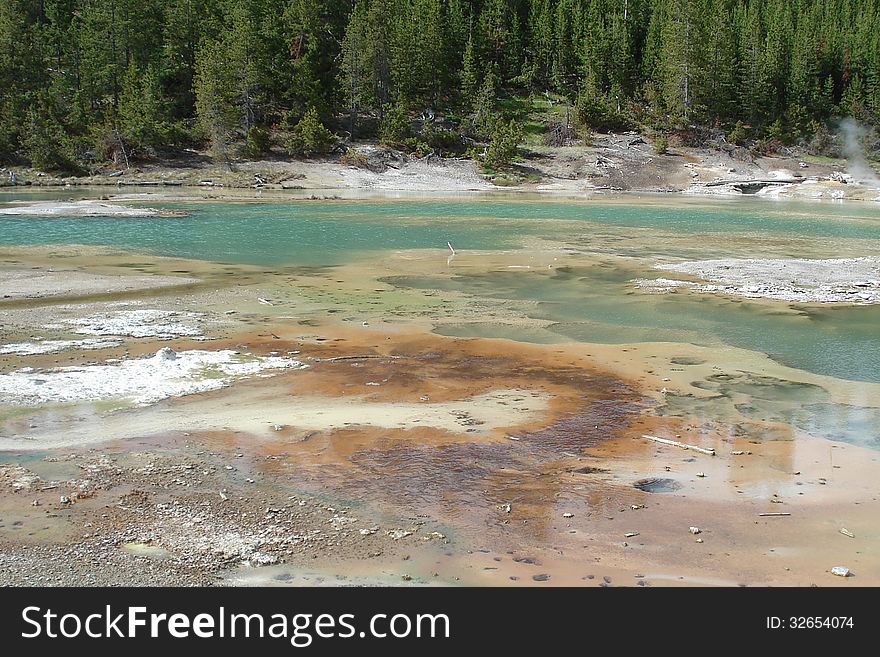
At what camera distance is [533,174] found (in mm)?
61188

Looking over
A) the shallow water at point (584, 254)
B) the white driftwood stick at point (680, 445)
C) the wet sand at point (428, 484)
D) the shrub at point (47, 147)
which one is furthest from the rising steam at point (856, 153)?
the white driftwood stick at point (680, 445)

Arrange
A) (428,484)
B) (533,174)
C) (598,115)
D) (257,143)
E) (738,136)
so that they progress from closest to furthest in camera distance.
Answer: (428,484), (257,143), (533,174), (738,136), (598,115)

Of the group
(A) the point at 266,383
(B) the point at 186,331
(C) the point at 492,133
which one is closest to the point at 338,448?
(A) the point at 266,383

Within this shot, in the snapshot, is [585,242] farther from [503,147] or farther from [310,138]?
[310,138]

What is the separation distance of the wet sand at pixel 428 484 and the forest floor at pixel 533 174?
1643 inches

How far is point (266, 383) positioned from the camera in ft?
34.7

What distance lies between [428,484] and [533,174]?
183 feet

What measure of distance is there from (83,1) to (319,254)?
6733 centimetres

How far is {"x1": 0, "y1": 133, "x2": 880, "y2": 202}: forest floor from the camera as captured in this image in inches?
2105

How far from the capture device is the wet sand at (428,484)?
5855 millimetres

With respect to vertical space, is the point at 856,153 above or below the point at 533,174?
below

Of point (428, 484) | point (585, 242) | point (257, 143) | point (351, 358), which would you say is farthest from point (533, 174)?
point (428, 484)

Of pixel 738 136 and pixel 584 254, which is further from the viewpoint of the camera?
pixel 738 136

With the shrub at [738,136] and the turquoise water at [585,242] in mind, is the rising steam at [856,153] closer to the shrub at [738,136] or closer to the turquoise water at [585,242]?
the shrub at [738,136]
